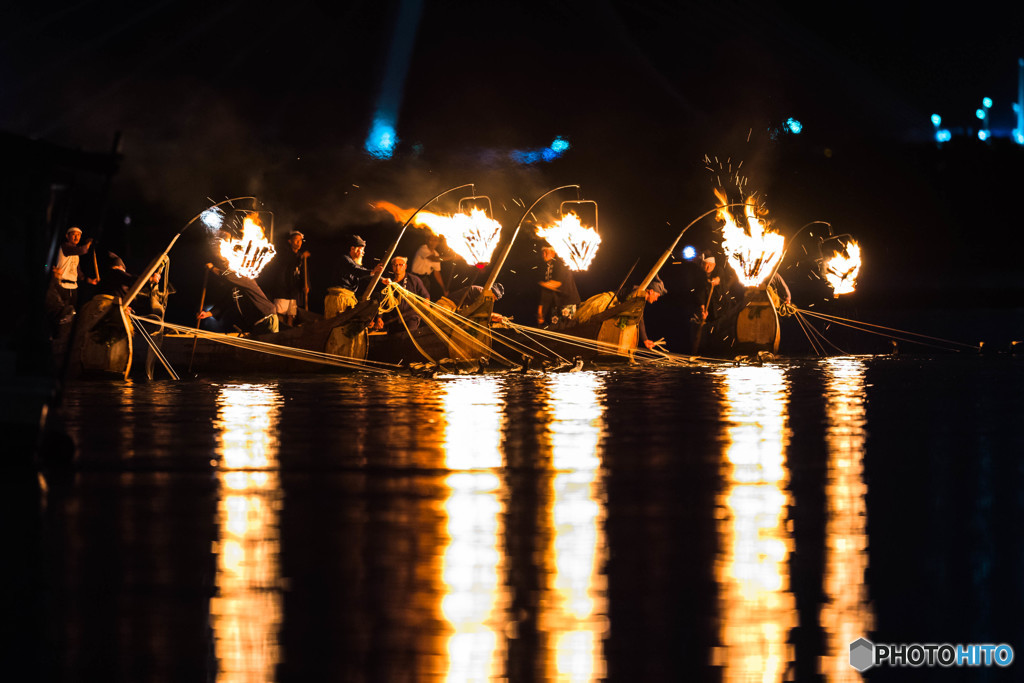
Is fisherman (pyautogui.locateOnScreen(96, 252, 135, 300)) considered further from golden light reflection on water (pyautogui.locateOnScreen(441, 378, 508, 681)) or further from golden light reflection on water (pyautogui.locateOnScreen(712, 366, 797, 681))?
golden light reflection on water (pyautogui.locateOnScreen(712, 366, 797, 681))

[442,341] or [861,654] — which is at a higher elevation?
[442,341]

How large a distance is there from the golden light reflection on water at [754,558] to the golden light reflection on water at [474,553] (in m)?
0.74

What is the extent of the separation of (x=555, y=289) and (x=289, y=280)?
4424mm

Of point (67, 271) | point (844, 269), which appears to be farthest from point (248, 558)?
point (844, 269)

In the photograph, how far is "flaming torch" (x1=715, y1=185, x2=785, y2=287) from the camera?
21.4 meters

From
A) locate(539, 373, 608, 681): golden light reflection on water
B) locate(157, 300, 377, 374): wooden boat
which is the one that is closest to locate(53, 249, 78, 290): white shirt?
locate(157, 300, 377, 374): wooden boat

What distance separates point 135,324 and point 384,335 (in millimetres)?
3560

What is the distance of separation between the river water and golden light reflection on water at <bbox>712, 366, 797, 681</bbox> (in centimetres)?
2

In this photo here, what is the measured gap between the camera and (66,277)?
17.0 m

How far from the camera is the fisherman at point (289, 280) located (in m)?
19.3

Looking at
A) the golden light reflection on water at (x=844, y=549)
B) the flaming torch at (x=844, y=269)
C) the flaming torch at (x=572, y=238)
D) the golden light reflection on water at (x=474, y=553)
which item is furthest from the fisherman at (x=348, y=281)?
the golden light reflection on water at (x=844, y=549)

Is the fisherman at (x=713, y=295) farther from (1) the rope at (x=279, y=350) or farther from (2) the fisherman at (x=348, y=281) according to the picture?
(1) the rope at (x=279, y=350)

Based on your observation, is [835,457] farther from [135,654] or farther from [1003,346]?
[1003,346]

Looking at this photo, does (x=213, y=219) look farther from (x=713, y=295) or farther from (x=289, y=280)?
(x=713, y=295)
